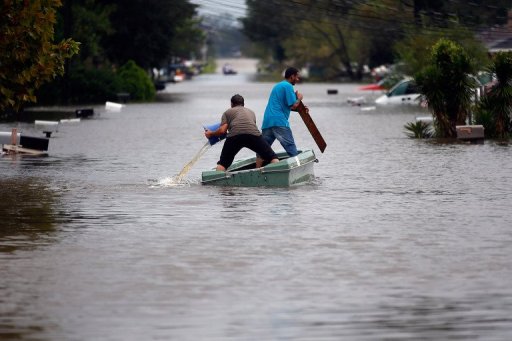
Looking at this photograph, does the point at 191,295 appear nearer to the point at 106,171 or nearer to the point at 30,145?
the point at 106,171

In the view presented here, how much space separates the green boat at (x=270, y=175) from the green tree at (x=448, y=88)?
14.1 m

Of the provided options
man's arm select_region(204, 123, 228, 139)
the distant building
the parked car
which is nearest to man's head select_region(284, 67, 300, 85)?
man's arm select_region(204, 123, 228, 139)

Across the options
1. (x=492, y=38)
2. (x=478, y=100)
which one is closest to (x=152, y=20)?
(x=492, y=38)

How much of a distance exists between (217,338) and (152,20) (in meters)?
77.9

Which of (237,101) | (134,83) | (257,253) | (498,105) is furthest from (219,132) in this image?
(134,83)

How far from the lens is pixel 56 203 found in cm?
2064

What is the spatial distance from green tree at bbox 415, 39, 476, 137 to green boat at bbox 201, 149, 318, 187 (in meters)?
14.1

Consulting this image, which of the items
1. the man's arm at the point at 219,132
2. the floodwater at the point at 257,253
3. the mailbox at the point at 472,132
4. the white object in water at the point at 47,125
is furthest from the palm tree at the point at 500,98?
the man's arm at the point at 219,132

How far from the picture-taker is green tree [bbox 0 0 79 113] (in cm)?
2320

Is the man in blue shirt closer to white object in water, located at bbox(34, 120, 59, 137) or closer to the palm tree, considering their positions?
the palm tree

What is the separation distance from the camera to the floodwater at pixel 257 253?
10953mm

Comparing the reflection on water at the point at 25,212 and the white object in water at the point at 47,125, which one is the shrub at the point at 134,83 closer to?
the white object in water at the point at 47,125

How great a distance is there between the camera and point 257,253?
585 inches

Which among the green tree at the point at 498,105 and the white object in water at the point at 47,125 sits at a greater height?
the green tree at the point at 498,105
